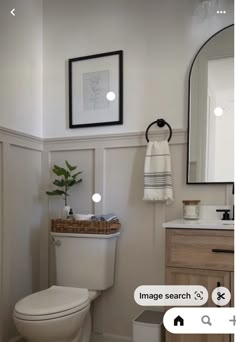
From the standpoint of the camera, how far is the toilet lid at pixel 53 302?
4.57ft

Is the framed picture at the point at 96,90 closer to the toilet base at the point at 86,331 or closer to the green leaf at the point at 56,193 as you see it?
the green leaf at the point at 56,193

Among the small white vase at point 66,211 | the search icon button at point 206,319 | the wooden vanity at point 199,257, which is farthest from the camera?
the small white vase at point 66,211

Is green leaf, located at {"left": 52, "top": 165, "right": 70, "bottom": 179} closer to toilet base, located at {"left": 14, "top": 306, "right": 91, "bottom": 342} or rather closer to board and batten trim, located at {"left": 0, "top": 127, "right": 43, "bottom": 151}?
board and batten trim, located at {"left": 0, "top": 127, "right": 43, "bottom": 151}

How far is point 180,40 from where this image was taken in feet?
5.89

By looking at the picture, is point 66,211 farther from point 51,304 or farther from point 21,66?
point 21,66

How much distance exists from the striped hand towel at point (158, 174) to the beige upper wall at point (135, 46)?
6.3 inches

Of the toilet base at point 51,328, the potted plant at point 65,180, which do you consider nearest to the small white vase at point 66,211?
the potted plant at point 65,180

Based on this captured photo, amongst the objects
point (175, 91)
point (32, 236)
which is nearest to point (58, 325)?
point (32, 236)

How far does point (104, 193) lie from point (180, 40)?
94 centimetres

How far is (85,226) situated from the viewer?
176 centimetres

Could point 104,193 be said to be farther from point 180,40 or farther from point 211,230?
point 180,40

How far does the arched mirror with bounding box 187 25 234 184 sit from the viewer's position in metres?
1.61

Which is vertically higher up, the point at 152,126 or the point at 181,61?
the point at 181,61

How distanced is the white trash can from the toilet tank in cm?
28
